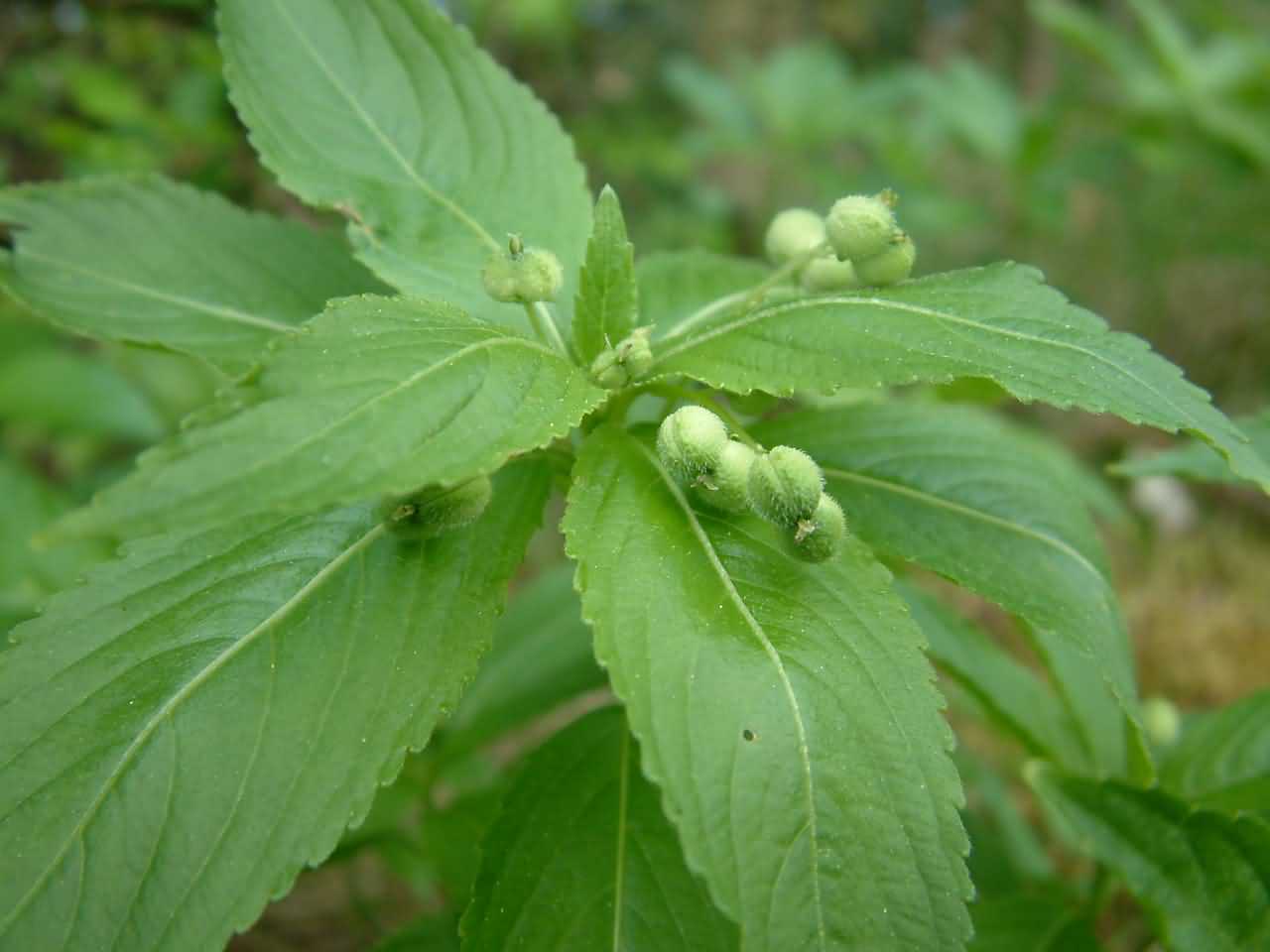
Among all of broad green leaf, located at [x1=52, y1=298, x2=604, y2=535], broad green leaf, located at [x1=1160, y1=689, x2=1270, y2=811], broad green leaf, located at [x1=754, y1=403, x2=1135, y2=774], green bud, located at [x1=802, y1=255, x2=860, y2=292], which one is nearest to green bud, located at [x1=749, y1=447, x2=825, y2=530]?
broad green leaf, located at [x1=52, y1=298, x2=604, y2=535]

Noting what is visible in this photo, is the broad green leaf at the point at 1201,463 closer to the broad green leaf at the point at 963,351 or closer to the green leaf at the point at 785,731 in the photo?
the broad green leaf at the point at 963,351

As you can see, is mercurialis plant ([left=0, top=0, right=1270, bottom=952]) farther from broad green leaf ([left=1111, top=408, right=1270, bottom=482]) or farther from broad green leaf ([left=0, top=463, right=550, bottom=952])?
broad green leaf ([left=1111, top=408, right=1270, bottom=482])

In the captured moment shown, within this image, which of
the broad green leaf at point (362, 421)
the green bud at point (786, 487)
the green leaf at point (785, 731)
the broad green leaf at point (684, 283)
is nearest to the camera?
the broad green leaf at point (362, 421)

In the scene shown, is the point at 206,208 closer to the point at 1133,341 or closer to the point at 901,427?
the point at 901,427

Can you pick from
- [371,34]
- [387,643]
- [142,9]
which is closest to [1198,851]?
[387,643]

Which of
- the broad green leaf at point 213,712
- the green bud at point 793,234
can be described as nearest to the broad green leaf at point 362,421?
the broad green leaf at point 213,712

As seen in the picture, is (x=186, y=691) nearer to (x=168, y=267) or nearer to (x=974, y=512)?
(x=168, y=267)
